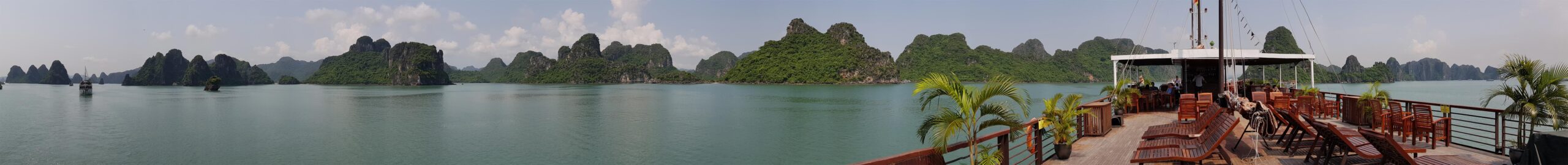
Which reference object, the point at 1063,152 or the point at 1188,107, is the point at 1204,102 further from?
the point at 1063,152

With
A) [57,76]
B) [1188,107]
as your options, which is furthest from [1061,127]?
[57,76]

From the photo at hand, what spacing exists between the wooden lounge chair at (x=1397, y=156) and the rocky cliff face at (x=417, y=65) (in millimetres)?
167276

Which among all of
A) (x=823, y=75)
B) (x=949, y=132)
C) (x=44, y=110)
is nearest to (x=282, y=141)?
(x=949, y=132)

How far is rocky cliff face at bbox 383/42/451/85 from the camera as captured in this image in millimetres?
155500

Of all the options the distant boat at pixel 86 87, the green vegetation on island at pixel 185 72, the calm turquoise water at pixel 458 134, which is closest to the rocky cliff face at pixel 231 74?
the green vegetation on island at pixel 185 72

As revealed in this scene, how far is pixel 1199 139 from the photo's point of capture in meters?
6.41

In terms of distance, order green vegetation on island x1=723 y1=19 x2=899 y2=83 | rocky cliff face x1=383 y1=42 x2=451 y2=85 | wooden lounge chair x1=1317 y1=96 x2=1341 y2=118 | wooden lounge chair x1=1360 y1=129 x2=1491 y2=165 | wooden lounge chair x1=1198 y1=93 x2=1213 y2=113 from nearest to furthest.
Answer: wooden lounge chair x1=1360 y1=129 x2=1491 y2=165 → wooden lounge chair x1=1198 y1=93 x2=1213 y2=113 → wooden lounge chair x1=1317 y1=96 x2=1341 y2=118 → green vegetation on island x1=723 y1=19 x2=899 y2=83 → rocky cliff face x1=383 y1=42 x2=451 y2=85

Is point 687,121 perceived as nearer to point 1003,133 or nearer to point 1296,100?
point 1296,100

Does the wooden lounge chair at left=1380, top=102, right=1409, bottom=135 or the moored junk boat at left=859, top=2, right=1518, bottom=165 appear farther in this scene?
the wooden lounge chair at left=1380, top=102, right=1409, bottom=135

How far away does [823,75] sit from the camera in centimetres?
14038

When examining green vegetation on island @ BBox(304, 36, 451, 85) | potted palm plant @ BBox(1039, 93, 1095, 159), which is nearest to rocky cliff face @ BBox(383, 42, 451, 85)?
green vegetation on island @ BBox(304, 36, 451, 85)

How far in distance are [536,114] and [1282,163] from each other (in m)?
34.8

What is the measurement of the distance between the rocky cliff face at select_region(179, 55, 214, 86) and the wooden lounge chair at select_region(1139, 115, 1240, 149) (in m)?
179

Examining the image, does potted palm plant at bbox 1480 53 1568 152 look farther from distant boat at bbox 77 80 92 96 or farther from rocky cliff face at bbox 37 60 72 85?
rocky cliff face at bbox 37 60 72 85
